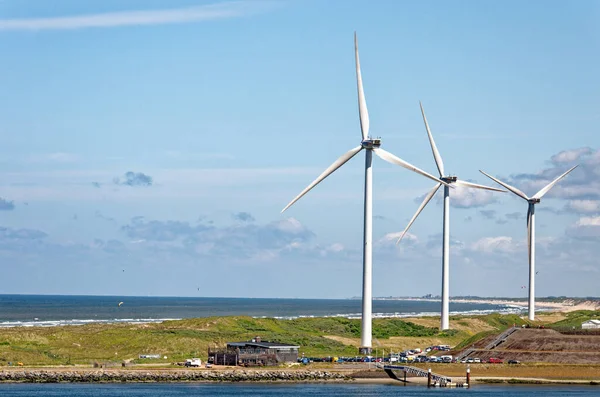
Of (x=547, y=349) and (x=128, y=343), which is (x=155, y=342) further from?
Answer: (x=547, y=349)

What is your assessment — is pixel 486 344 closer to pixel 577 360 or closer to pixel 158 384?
pixel 577 360

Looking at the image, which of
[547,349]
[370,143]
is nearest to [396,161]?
[370,143]

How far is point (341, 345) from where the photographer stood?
18438 cm

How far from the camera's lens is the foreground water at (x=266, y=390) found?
120 meters

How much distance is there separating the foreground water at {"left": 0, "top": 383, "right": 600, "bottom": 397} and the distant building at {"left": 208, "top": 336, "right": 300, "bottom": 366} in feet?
49.3

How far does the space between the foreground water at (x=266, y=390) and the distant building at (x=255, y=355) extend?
15.0 metres

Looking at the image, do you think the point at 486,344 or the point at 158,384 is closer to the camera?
the point at 158,384

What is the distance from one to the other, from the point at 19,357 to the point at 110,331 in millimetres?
28708

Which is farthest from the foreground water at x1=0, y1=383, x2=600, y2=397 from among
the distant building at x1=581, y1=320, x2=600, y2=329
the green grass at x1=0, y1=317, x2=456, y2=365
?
the distant building at x1=581, y1=320, x2=600, y2=329

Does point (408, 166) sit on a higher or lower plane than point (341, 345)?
higher

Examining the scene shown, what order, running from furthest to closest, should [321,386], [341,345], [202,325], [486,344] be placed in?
[202,325], [341,345], [486,344], [321,386]

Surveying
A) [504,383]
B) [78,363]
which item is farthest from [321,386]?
[78,363]

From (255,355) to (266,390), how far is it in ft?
76.0

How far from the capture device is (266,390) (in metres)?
126
